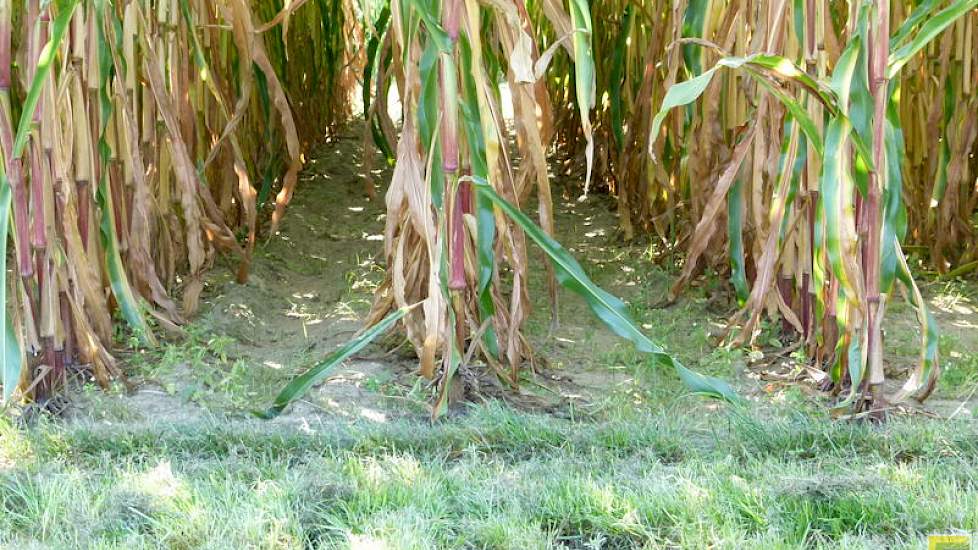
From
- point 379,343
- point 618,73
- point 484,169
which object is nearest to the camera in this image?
point 484,169

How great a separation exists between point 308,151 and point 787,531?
3382 millimetres

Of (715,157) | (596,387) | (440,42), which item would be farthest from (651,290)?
(440,42)

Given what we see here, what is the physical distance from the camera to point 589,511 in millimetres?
1873

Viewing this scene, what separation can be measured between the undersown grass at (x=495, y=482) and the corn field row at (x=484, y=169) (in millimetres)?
142

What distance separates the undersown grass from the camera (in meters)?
1.80

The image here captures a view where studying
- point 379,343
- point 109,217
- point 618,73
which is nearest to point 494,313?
point 379,343

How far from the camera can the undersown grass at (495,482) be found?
180 cm

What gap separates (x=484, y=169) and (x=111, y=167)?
3.58 feet

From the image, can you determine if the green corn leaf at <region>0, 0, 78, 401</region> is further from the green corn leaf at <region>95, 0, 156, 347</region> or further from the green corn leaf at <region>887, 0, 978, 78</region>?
the green corn leaf at <region>887, 0, 978, 78</region>

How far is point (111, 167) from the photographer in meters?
2.88

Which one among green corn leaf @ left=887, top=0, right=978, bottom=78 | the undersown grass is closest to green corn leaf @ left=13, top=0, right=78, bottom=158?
the undersown grass

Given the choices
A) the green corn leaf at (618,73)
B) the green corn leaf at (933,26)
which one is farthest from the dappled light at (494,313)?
the green corn leaf at (618,73)

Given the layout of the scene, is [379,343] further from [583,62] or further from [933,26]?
[933,26]

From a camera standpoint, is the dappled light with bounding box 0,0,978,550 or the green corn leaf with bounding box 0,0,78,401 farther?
the green corn leaf with bounding box 0,0,78,401
